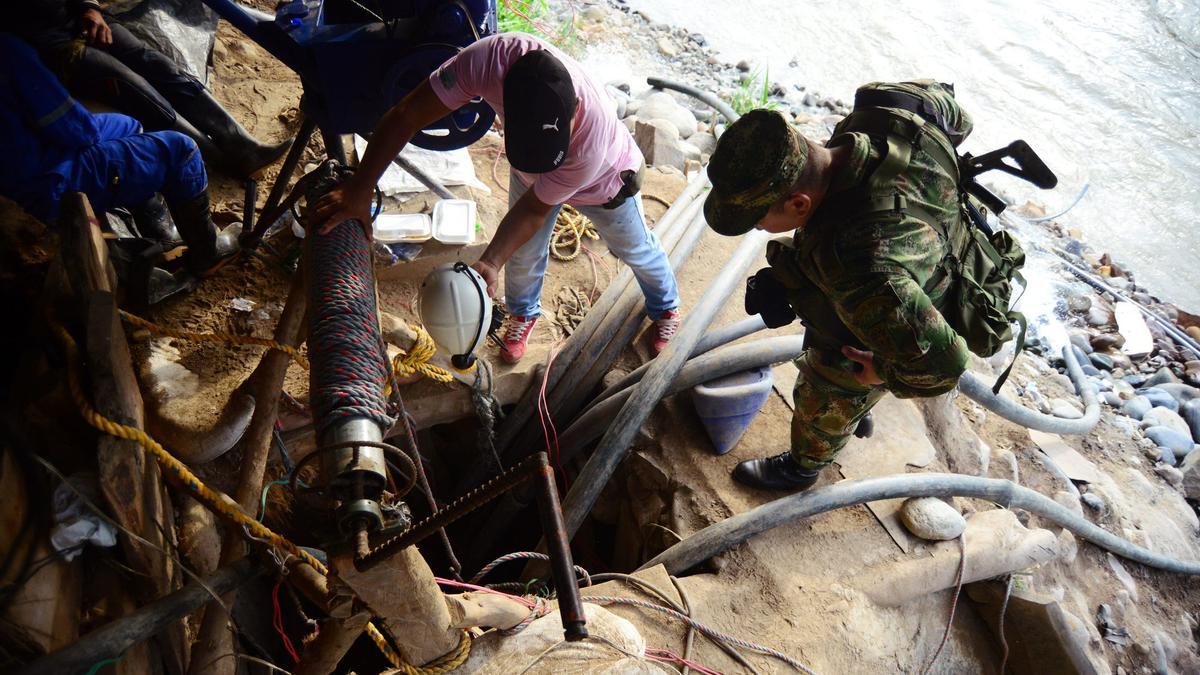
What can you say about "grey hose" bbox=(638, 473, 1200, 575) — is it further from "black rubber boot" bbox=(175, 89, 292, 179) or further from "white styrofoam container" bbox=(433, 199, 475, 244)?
"black rubber boot" bbox=(175, 89, 292, 179)

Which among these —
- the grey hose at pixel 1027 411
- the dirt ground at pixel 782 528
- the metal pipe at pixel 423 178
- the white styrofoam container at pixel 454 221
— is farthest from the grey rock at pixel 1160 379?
the metal pipe at pixel 423 178

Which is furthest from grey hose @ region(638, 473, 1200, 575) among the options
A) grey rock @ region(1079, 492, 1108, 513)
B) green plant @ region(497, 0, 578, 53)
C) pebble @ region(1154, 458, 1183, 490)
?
green plant @ region(497, 0, 578, 53)

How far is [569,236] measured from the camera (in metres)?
4.64

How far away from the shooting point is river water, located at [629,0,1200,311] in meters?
7.39

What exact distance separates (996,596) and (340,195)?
11.3 ft

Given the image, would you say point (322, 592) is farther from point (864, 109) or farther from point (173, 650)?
point (864, 109)

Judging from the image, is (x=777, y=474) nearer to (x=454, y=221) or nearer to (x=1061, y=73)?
(x=454, y=221)

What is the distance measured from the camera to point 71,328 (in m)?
2.38

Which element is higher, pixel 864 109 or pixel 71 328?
pixel 864 109

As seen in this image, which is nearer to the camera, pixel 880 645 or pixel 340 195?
pixel 340 195

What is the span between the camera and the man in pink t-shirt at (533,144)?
2.29m

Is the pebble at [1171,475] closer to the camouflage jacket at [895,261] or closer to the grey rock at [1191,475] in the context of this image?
the grey rock at [1191,475]

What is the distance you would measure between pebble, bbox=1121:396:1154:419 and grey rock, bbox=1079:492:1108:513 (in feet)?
4.59

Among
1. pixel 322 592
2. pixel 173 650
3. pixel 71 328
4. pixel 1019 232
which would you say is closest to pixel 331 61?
pixel 71 328
